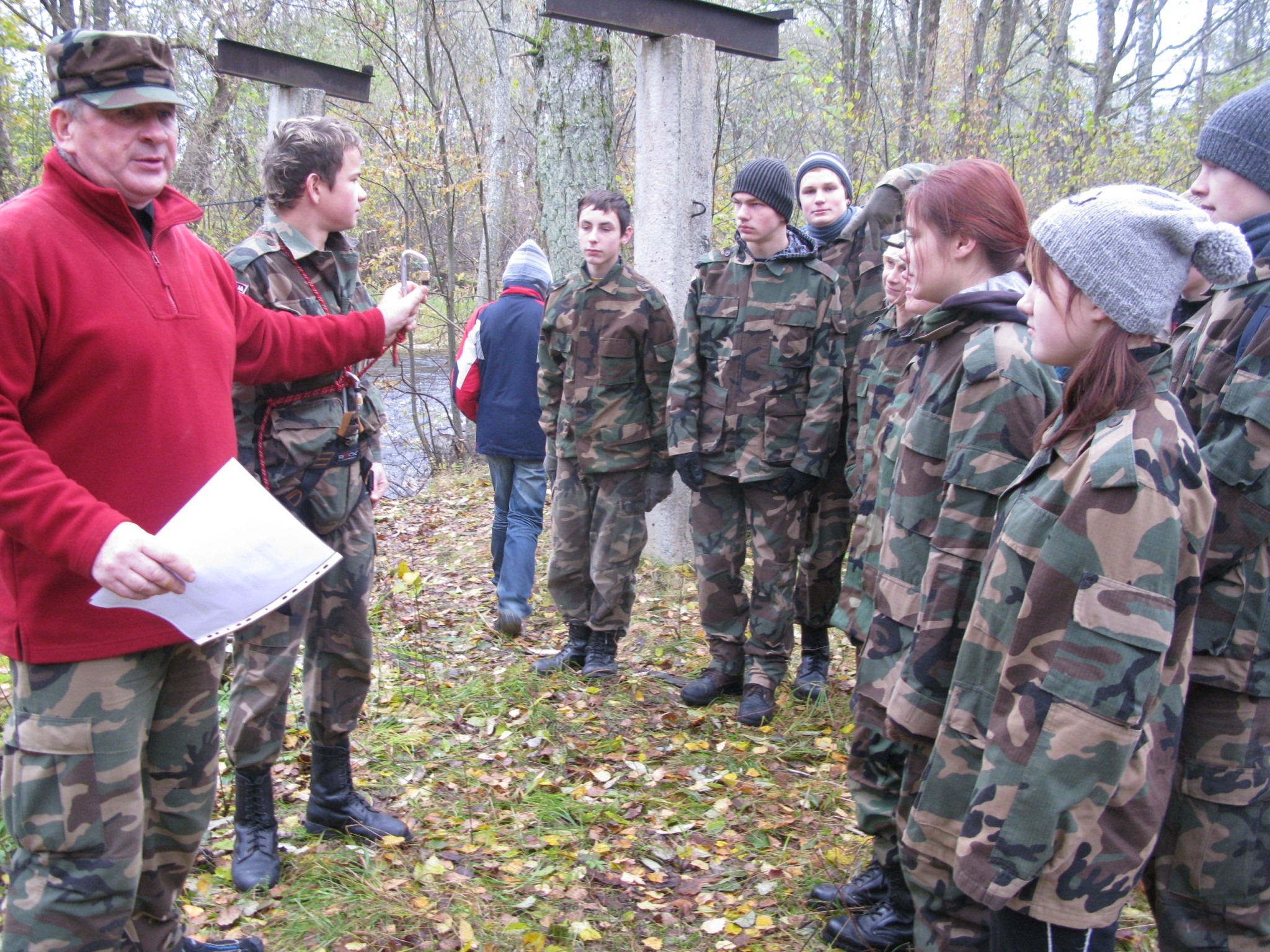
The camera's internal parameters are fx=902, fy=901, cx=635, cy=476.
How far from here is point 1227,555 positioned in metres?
2.19

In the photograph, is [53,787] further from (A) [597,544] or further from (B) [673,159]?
(B) [673,159]

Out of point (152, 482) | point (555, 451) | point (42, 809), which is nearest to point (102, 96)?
point (152, 482)

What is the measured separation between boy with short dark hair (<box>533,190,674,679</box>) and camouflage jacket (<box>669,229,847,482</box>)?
0.39 metres

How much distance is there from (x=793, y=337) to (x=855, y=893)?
A: 8.29 feet

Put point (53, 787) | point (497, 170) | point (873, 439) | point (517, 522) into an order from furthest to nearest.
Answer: point (497, 170), point (517, 522), point (873, 439), point (53, 787)

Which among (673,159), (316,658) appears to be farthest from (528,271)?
(316,658)

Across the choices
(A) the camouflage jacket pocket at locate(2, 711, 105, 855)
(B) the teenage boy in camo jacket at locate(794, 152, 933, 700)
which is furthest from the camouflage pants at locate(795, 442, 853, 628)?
(A) the camouflage jacket pocket at locate(2, 711, 105, 855)

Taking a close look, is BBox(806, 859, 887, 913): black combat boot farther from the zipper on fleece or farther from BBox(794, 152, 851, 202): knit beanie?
BBox(794, 152, 851, 202): knit beanie

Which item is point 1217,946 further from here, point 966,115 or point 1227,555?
point 966,115

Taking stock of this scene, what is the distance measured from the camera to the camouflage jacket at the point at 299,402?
3092 millimetres

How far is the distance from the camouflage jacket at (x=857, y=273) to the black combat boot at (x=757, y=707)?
1292mm

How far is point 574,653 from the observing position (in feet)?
17.2

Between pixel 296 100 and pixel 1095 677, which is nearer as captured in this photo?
pixel 1095 677

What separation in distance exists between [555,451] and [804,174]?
2116mm
